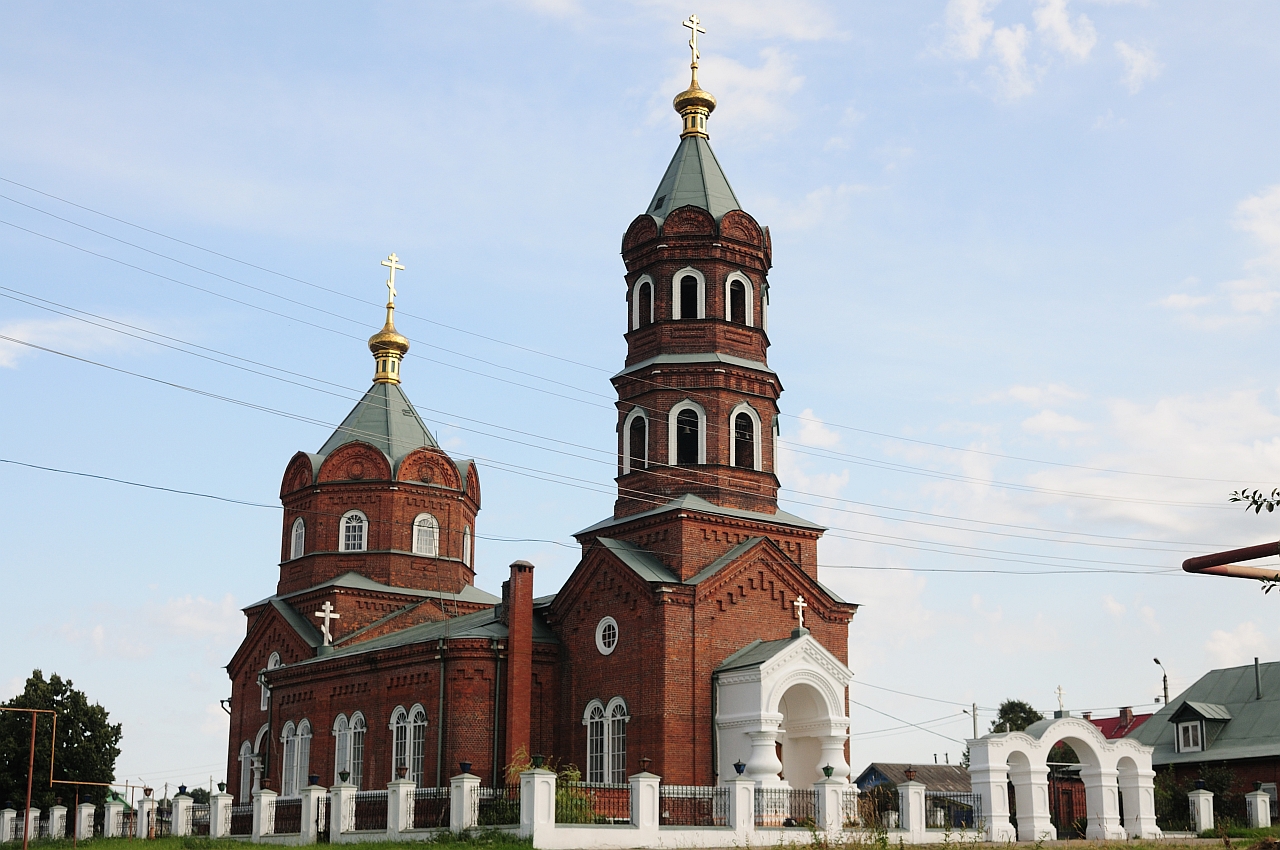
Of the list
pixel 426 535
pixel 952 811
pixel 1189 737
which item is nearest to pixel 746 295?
pixel 952 811

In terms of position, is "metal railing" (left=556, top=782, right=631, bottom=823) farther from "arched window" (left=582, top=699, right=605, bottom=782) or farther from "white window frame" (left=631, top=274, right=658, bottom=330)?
"white window frame" (left=631, top=274, right=658, bottom=330)

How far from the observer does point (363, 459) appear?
39.1 m

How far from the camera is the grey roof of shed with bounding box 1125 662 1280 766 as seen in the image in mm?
36312

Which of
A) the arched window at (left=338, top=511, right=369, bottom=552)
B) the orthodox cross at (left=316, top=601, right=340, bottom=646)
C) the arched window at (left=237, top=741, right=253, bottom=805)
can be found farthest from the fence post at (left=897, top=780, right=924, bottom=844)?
the arched window at (left=237, top=741, right=253, bottom=805)

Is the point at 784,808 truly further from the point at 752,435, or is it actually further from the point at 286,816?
the point at 286,816

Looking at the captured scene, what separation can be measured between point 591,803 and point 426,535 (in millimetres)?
16677

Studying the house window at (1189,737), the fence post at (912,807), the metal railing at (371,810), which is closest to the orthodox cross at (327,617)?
the metal railing at (371,810)

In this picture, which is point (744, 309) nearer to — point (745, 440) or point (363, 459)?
point (745, 440)

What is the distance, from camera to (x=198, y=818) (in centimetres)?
3359

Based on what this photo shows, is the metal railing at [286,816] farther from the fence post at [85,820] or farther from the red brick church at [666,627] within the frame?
the fence post at [85,820]

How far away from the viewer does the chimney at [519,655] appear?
28.8 m

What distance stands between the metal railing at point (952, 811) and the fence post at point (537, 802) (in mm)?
7686

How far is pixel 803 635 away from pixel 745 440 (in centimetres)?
504

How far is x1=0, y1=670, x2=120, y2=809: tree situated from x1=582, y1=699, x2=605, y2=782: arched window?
20.6 m
